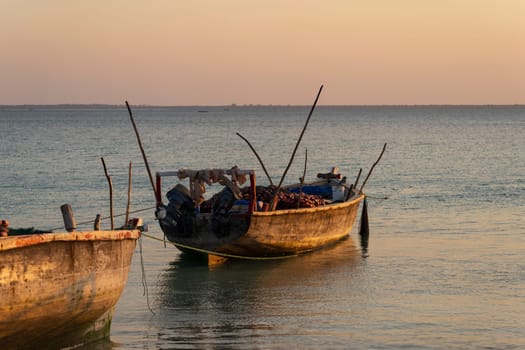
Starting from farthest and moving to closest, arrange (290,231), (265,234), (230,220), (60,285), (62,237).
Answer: (290,231) < (265,234) < (230,220) < (60,285) < (62,237)

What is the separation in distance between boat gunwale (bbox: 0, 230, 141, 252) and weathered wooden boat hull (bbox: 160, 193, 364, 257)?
5971 millimetres

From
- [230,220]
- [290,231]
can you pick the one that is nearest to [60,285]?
[230,220]

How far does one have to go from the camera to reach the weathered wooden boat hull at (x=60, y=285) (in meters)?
12.8

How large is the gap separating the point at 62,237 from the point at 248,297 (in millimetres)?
6960

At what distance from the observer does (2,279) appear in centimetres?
1256

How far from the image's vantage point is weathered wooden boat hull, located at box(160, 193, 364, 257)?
21766 mm

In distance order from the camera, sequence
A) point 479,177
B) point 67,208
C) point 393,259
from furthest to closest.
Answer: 1. point 479,177
2. point 393,259
3. point 67,208

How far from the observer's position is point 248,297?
776 inches

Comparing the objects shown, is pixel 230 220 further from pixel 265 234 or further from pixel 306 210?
pixel 306 210

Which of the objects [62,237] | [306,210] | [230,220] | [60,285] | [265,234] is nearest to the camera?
[62,237]

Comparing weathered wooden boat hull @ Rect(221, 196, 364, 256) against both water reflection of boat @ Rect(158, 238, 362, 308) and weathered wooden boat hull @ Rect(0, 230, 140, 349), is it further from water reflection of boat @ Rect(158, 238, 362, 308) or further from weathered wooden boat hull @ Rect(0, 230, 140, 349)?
weathered wooden boat hull @ Rect(0, 230, 140, 349)

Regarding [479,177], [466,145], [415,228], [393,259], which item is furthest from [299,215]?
[466,145]

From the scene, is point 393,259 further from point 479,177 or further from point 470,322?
point 479,177

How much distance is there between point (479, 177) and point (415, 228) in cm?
2324
